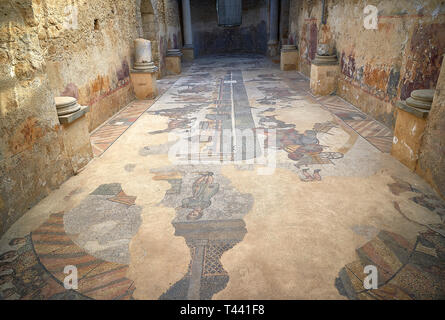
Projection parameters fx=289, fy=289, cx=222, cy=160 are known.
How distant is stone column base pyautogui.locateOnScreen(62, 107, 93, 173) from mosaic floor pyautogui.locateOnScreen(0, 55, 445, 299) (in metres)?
0.13

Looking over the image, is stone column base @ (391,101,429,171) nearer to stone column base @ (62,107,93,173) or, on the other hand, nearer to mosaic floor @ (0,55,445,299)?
mosaic floor @ (0,55,445,299)

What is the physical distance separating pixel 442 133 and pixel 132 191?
328 cm

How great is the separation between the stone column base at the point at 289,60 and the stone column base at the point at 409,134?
7.91m

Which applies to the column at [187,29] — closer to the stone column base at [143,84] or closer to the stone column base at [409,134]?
the stone column base at [143,84]

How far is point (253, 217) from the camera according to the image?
2686mm

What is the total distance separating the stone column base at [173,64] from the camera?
10.7 m

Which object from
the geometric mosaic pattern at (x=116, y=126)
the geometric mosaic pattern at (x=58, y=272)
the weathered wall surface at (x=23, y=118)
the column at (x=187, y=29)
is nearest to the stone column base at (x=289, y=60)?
the column at (x=187, y=29)

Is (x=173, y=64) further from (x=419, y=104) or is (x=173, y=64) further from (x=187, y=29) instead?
(x=419, y=104)

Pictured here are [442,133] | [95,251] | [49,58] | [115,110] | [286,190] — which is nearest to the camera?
[95,251]

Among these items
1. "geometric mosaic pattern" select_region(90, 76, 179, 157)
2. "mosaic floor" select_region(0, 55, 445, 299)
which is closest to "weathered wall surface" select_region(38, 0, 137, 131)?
"geometric mosaic pattern" select_region(90, 76, 179, 157)

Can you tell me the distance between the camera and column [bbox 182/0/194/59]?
12.8 meters

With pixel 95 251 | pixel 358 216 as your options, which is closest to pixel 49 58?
pixel 95 251
